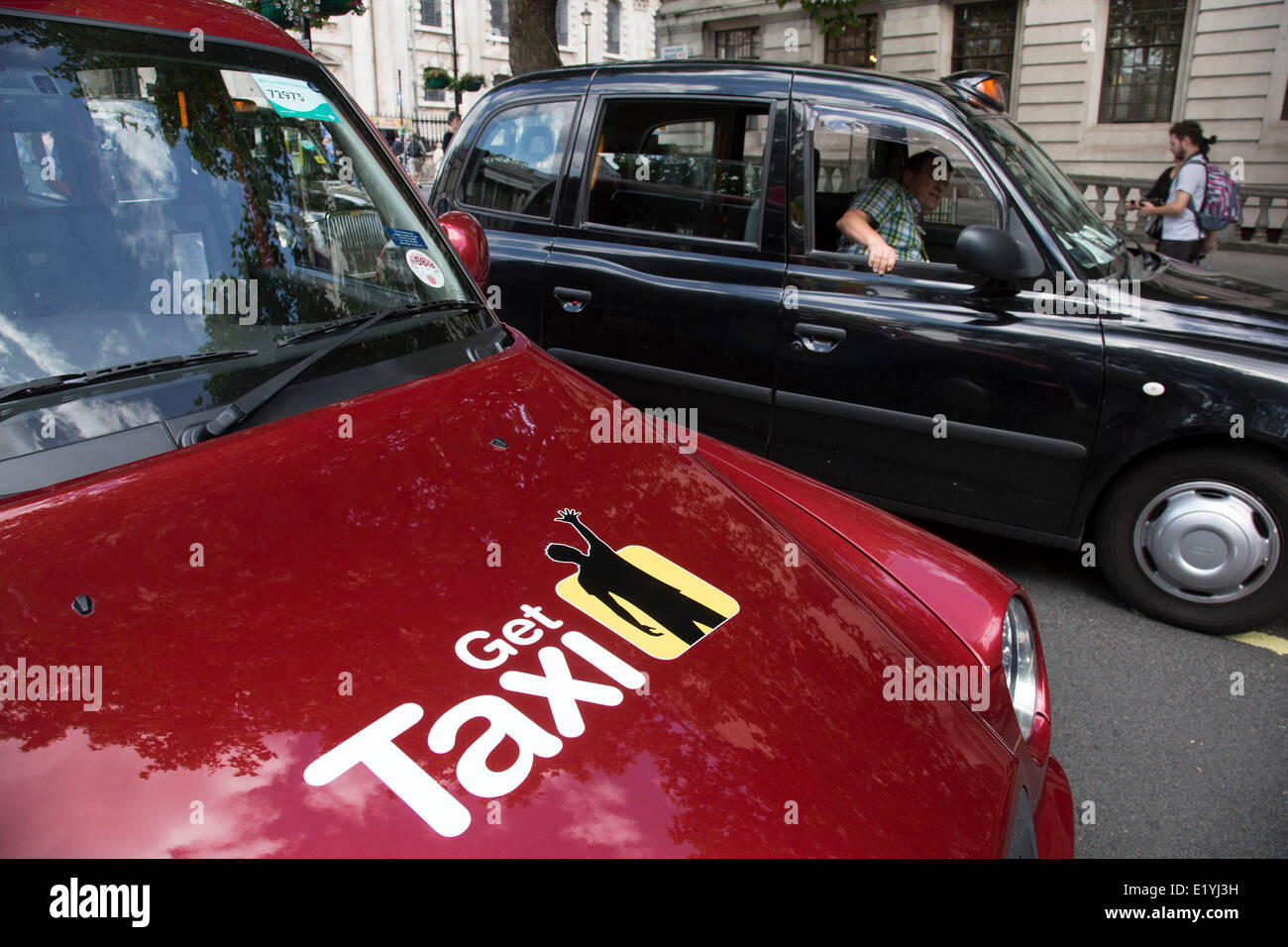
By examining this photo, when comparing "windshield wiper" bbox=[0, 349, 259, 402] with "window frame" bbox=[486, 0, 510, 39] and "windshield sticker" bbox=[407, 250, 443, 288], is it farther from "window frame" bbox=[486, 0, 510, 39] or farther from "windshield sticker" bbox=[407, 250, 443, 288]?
"window frame" bbox=[486, 0, 510, 39]

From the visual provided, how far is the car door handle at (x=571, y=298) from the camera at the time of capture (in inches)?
175

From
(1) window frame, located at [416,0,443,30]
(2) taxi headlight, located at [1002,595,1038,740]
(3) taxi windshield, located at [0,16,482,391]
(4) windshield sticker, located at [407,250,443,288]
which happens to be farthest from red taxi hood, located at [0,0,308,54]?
(1) window frame, located at [416,0,443,30]

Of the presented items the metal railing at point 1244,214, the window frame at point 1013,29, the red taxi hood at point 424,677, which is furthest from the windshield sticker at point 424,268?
the window frame at point 1013,29

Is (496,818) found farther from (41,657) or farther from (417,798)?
(41,657)

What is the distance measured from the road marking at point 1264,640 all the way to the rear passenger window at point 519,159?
3518mm

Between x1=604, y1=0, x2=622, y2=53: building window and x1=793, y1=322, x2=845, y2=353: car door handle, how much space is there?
6448cm

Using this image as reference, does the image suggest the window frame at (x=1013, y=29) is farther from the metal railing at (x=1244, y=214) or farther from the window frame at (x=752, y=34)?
the metal railing at (x=1244, y=214)

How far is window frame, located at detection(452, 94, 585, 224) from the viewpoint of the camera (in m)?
4.54

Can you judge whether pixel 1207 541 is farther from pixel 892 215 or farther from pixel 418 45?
pixel 418 45

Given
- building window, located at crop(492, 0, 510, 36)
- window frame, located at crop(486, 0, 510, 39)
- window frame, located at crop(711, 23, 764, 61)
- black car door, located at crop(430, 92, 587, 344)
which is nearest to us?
black car door, located at crop(430, 92, 587, 344)

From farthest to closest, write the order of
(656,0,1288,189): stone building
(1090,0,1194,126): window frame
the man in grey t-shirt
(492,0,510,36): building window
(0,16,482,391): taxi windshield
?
(492,0,510,36): building window < (1090,0,1194,126): window frame < (656,0,1288,189): stone building < the man in grey t-shirt < (0,16,482,391): taxi windshield

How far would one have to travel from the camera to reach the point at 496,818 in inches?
39.9
